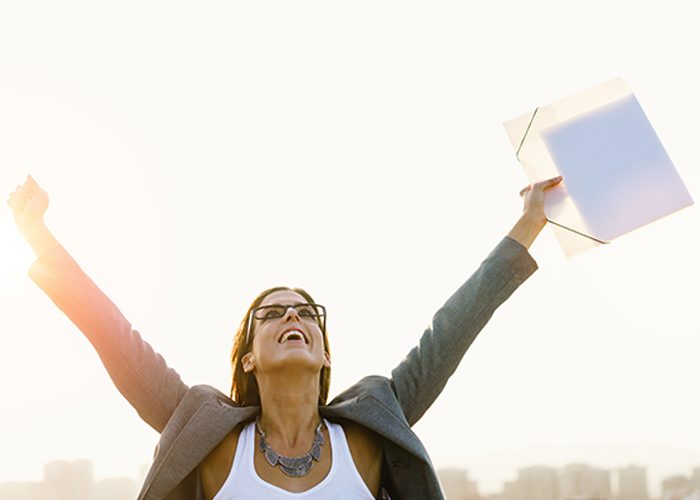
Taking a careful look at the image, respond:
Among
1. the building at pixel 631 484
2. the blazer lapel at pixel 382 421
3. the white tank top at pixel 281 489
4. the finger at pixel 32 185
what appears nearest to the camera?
the white tank top at pixel 281 489

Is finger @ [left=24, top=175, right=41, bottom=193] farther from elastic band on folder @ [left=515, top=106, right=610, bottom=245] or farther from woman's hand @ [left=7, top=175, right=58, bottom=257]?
elastic band on folder @ [left=515, top=106, right=610, bottom=245]

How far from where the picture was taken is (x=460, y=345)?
9.92ft

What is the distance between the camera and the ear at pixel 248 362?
3.17 metres

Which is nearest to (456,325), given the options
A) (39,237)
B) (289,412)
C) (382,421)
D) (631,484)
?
(382,421)

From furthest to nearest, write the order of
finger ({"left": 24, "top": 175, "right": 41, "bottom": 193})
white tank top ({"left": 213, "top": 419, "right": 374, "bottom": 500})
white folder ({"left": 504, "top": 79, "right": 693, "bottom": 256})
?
white folder ({"left": 504, "top": 79, "right": 693, "bottom": 256}) < finger ({"left": 24, "top": 175, "right": 41, "bottom": 193}) < white tank top ({"left": 213, "top": 419, "right": 374, "bottom": 500})

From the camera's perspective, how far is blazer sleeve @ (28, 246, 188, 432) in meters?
2.83

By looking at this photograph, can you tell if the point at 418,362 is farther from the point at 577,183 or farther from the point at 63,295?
the point at 63,295

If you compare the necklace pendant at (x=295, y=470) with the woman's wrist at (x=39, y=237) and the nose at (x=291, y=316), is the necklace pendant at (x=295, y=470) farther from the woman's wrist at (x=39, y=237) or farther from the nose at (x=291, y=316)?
the woman's wrist at (x=39, y=237)

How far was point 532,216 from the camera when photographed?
10.5ft

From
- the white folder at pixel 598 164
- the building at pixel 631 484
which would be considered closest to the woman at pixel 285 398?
the white folder at pixel 598 164

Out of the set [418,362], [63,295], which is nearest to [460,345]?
[418,362]

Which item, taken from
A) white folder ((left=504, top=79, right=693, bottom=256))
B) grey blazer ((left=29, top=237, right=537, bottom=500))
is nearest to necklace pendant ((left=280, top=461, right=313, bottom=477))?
→ grey blazer ((left=29, top=237, right=537, bottom=500))

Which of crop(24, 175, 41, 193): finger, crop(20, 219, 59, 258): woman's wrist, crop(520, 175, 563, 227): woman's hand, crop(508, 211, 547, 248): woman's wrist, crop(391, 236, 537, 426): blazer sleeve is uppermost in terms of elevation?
Result: crop(24, 175, 41, 193): finger

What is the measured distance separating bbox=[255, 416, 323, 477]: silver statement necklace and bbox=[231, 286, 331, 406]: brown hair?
0.93 feet
